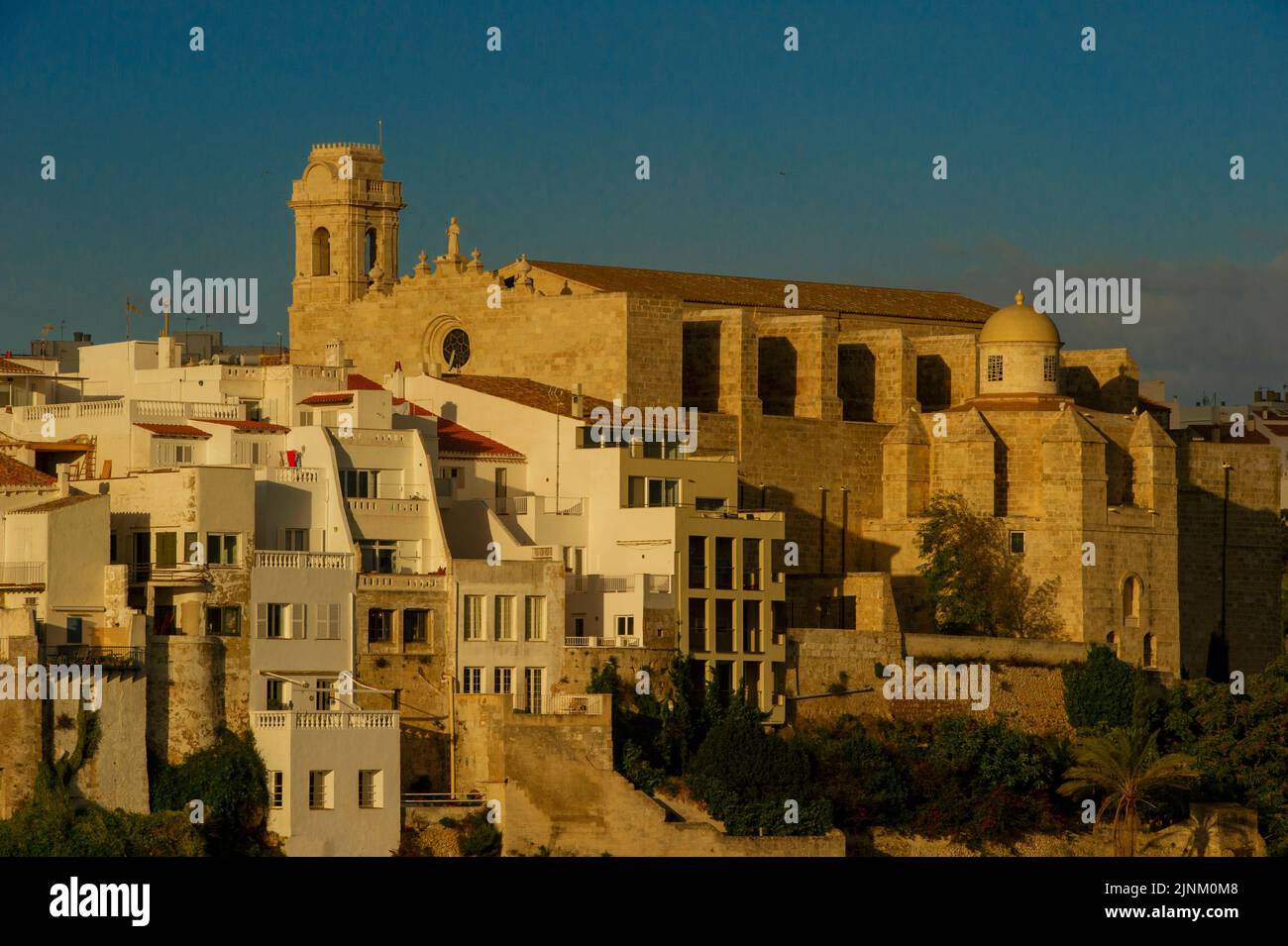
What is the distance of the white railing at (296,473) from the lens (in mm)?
75500

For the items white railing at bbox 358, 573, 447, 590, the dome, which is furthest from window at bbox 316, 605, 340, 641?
the dome

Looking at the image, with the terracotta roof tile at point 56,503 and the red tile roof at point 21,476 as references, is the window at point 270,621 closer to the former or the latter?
the terracotta roof tile at point 56,503

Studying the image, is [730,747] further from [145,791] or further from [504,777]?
[145,791]

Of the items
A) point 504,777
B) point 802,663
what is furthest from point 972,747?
point 504,777

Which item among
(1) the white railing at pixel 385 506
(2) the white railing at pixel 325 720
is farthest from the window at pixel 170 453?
(2) the white railing at pixel 325 720

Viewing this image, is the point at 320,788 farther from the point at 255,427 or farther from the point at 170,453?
the point at 255,427

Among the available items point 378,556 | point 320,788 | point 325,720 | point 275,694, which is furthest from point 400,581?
point 320,788

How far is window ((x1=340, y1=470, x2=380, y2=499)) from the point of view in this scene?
76.6 metres

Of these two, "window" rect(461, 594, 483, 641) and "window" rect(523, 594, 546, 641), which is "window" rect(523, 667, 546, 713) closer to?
"window" rect(523, 594, 546, 641)

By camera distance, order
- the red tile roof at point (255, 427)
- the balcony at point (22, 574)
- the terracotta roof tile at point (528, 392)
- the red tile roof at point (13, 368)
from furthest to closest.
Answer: the red tile roof at point (13, 368) → the terracotta roof tile at point (528, 392) → the red tile roof at point (255, 427) → the balcony at point (22, 574)

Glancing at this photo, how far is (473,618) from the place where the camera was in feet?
245

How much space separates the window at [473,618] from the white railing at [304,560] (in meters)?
2.55

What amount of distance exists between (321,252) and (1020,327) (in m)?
19.3

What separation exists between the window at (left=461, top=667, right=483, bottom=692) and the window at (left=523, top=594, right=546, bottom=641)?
1289 mm
